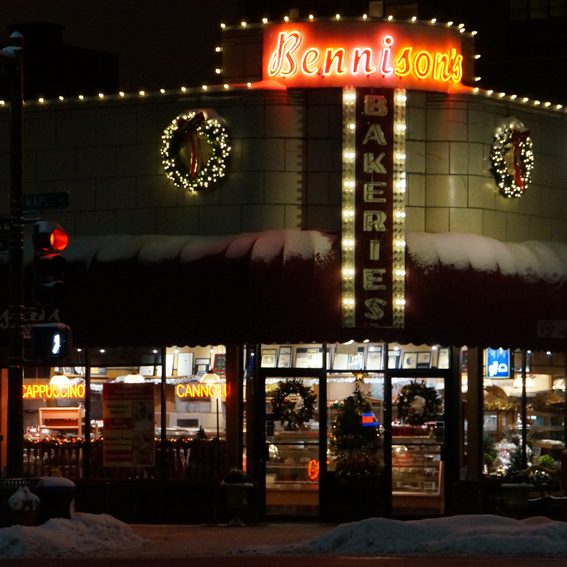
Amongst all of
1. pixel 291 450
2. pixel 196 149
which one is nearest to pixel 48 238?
pixel 196 149

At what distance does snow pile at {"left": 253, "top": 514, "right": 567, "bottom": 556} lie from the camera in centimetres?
A: 1706

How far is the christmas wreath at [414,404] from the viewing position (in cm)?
2275

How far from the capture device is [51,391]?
77.3ft

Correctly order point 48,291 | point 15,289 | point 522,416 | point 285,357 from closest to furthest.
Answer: point 48,291 < point 15,289 < point 285,357 < point 522,416

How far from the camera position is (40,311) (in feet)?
61.1

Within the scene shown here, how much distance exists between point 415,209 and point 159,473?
5.70 metres

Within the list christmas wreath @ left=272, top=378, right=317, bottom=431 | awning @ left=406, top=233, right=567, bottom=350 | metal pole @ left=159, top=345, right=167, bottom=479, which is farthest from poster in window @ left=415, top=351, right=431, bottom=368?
metal pole @ left=159, top=345, right=167, bottom=479

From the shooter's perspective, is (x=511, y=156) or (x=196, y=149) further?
(x=511, y=156)

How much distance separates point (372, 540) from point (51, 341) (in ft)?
15.0

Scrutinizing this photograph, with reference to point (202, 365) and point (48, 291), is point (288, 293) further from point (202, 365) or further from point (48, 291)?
point (48, 291)

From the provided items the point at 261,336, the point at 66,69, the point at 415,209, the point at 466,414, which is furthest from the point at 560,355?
the point at 66,69

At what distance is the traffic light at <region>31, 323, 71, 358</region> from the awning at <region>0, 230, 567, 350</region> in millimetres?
Answer: 3984

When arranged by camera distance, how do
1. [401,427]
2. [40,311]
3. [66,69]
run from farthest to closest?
[66,69], [401,427], [40,311]

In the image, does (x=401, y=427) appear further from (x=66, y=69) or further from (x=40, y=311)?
(x=66, y=69)
